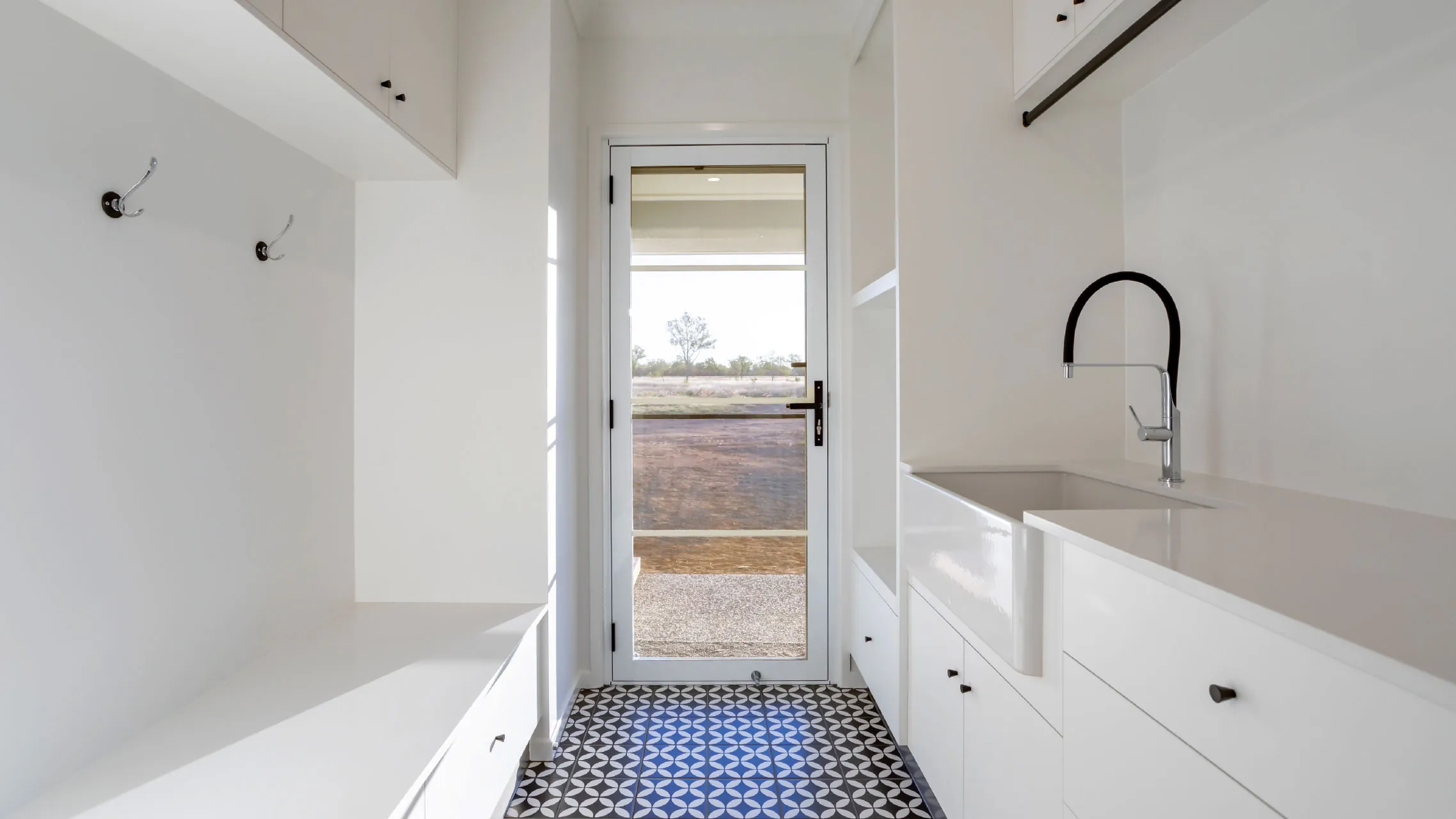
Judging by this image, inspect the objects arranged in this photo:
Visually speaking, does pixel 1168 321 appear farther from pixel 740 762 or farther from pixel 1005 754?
pixel 740 762

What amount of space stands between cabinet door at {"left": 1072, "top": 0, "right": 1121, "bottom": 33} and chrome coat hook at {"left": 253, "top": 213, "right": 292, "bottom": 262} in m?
1.83

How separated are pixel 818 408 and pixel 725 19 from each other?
1460 mm

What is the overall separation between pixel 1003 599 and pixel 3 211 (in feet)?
5.56

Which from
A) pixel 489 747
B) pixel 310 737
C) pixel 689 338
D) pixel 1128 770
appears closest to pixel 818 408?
pixel 689 338

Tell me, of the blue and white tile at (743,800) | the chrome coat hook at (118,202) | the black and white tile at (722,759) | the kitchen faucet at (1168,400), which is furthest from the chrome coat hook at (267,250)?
the kitchen faucet at (1168,400)

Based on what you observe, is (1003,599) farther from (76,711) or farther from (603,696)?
(603,696)

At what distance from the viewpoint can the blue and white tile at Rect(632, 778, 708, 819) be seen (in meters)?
1.83

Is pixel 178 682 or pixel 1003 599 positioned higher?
pixel 1003 599

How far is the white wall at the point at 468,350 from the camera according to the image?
202cm

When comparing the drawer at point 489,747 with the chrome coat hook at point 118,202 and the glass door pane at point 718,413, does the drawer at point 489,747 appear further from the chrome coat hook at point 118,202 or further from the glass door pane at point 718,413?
the chrome coat hook at point 118,202

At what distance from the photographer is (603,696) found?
255 centimetres

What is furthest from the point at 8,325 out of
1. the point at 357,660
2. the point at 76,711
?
the point at 357,660

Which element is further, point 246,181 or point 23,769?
point 246,181

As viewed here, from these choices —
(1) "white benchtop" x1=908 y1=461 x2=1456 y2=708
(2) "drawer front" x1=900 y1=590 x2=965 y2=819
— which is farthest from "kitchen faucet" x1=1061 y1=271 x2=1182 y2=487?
(2) "drawer front" x1=900 y1=590 x2=965 y2=819
